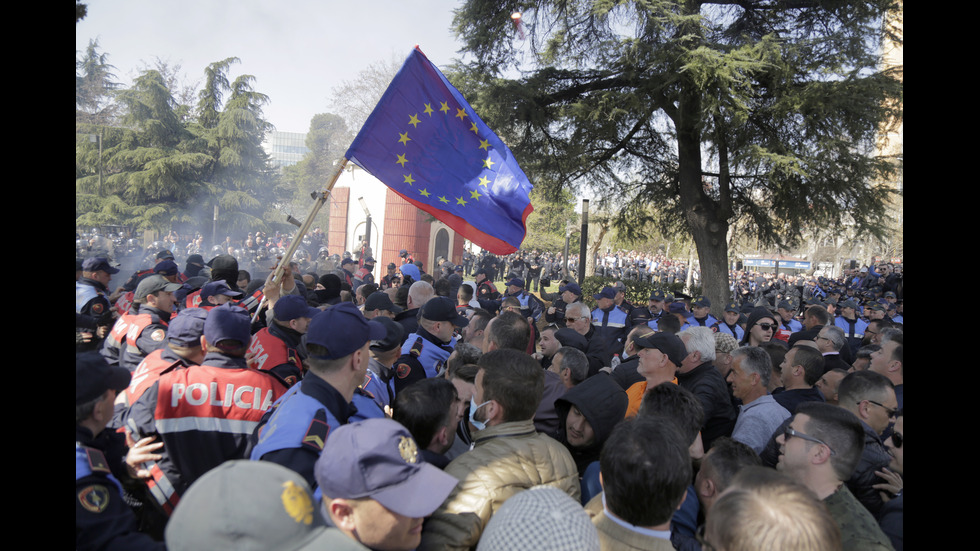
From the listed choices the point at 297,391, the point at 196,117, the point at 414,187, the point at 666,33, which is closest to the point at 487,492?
the point at 297,391

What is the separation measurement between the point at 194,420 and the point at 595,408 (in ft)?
7.00

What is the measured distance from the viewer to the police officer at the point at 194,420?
289 cm

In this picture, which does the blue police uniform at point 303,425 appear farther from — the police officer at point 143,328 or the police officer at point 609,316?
the police officer at point 609,316

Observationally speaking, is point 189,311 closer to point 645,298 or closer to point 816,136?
point 816,136

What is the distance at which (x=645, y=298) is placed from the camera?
19750 millimetres

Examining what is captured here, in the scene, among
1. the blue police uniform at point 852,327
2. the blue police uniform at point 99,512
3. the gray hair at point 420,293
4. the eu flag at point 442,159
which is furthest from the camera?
the blue police uniform at point 852,327

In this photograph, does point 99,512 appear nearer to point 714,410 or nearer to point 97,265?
point 714,410

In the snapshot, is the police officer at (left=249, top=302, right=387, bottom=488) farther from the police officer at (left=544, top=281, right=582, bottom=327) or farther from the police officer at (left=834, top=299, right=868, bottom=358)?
the police officer at (left=834, top=299, right=868, bottom=358)

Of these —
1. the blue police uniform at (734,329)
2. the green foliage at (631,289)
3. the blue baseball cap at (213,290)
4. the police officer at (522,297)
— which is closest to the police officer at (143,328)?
the blue baseball cap at (213,290)

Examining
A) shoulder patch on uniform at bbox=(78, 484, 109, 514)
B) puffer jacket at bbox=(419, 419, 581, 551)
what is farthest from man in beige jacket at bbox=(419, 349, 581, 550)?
shoulder patch on uniform at bbox=(78, 484, 109, 514)

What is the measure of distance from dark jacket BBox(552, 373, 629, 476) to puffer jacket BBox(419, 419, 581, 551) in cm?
42

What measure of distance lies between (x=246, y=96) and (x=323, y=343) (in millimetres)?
39982

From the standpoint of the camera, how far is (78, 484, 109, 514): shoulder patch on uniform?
211cm
